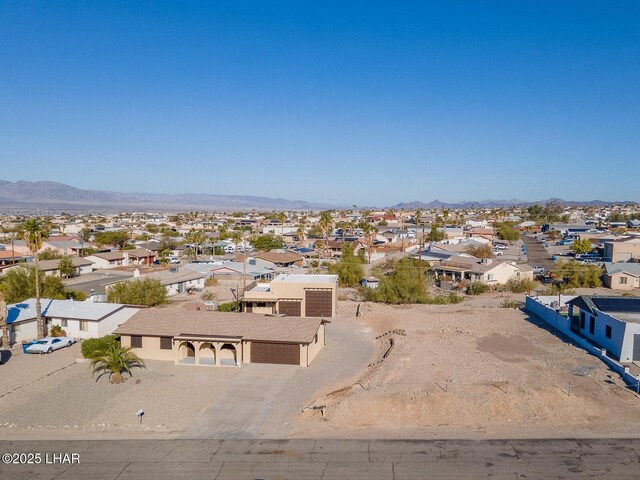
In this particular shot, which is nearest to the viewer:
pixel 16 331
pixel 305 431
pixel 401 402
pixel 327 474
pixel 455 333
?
pixel 327 474

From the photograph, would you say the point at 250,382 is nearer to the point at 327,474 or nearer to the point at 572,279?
the point at 327,474

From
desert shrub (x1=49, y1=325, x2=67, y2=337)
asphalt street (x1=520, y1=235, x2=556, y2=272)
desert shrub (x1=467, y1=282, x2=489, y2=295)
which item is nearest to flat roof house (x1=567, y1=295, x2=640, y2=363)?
desert shrub (x1=467, y1=282, x2=489, y2=295)

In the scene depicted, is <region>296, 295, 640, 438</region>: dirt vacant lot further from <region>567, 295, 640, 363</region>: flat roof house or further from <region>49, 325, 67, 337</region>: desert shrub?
<region>49, 325, 67, 337</region>: desert shrub

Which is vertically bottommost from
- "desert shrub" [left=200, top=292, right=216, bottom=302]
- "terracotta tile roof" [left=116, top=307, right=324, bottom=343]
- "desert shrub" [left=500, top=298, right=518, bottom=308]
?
"desert shrub" [left=200, top=292, right=216, bottom=302]

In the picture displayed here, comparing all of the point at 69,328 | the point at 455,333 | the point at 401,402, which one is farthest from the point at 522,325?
the point at 69,328

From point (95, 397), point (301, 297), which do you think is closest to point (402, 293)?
point (301, 297)
